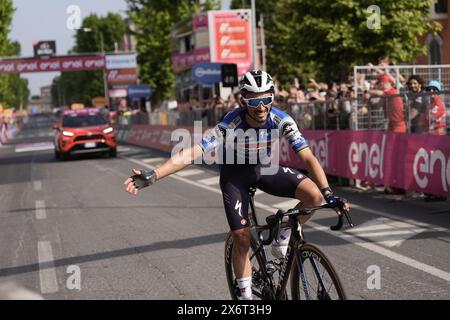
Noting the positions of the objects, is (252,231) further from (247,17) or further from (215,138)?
(247,17)

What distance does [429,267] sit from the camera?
7176 millimetres

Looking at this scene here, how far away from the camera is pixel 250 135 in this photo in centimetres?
540

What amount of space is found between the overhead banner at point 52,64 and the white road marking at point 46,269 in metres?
71.6

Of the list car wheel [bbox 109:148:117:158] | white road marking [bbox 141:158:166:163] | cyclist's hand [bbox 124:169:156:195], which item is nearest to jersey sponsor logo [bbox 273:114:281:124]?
cyclist's hand [bbox 124:169:156:195]

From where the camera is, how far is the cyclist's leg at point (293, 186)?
5.23 meters

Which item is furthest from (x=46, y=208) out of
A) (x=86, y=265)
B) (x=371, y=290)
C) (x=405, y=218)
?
(x=371, y=290)

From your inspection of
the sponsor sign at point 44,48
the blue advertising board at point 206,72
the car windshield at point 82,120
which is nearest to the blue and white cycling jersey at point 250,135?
the car windshield at point 82,120

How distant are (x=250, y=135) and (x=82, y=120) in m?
21.8

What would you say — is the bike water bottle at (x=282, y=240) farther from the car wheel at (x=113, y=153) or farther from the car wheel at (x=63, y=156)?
the car wheel at (x=113, y=153)

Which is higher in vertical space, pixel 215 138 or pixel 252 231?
pixel 215 138

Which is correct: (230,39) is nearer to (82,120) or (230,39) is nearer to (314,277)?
(82,120)

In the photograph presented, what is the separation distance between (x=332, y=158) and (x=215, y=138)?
9924 mm

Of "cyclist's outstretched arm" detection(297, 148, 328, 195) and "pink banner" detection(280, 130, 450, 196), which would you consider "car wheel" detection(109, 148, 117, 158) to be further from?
"cyclist's outstretched arm" detection(297, 148, 328, 195)
